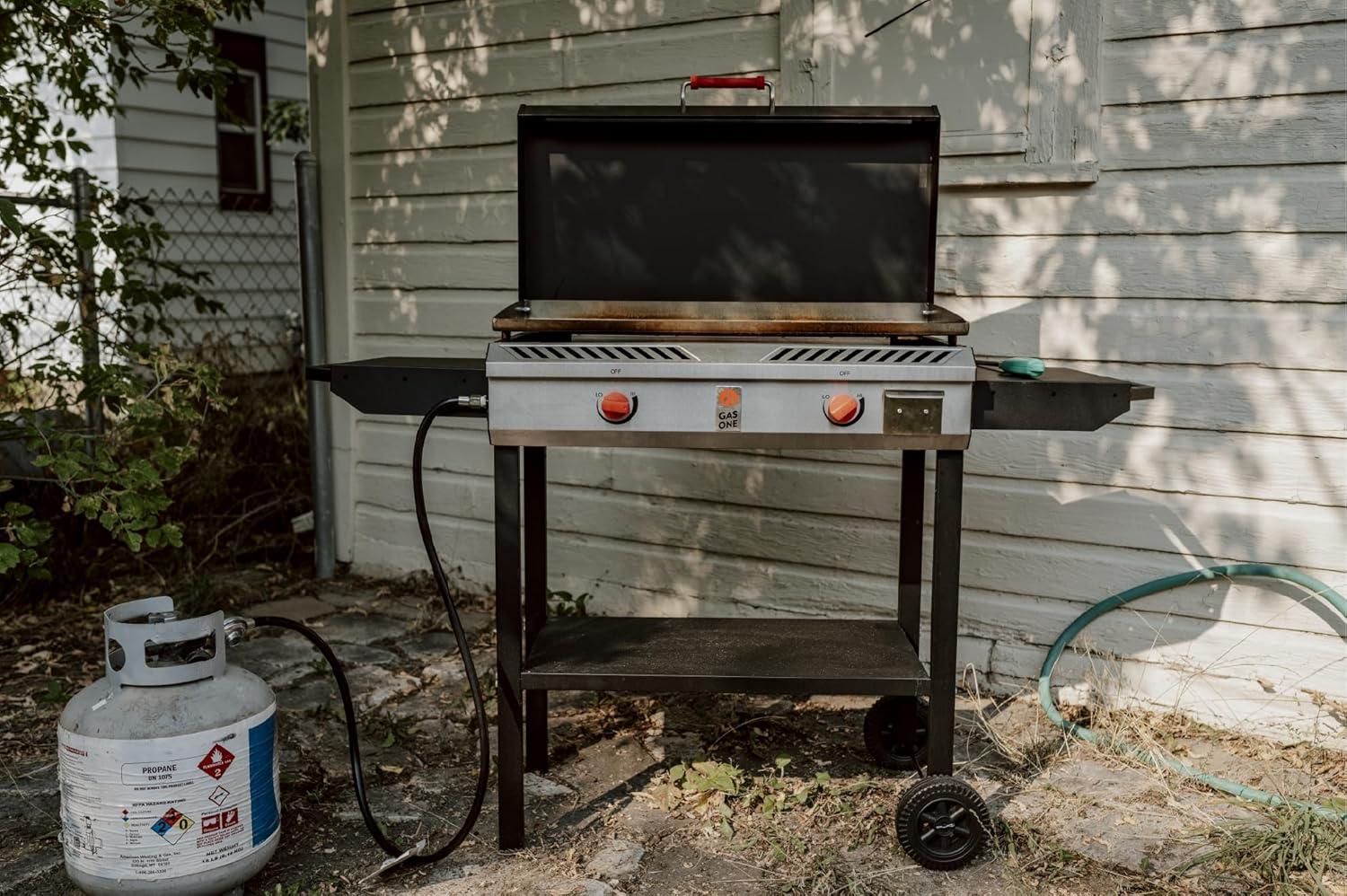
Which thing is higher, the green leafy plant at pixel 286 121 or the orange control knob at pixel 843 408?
the green leafy plant at pixel 286 121

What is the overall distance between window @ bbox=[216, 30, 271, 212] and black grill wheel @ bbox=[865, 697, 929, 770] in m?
6.90

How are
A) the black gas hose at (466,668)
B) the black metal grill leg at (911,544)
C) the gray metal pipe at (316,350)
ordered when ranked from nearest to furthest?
the black gas hose at (466,668) < the black metal grill leg at (911,544) < the gray metal pipe at (316,350)

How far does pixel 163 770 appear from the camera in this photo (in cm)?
231

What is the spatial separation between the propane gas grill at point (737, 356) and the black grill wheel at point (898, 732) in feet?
0.83

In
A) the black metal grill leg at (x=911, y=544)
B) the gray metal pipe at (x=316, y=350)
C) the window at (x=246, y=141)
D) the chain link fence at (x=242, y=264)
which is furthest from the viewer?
the window at (x=246, y=141)

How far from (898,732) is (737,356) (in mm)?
1327

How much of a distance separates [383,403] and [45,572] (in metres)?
1.68

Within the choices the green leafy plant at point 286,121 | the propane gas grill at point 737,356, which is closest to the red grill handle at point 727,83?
the propane gas grill at point 737,356

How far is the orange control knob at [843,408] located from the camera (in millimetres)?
2531

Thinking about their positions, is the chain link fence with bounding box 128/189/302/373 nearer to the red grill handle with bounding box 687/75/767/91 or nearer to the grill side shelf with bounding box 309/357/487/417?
the grill side shelf with bounding box 309/357/487/417

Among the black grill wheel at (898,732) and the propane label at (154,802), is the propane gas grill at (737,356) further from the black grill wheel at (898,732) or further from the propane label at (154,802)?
the propane label at (154,802)

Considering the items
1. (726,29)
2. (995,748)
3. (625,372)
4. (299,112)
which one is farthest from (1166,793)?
(299,112)

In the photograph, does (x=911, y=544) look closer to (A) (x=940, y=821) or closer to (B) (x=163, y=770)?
(A) (x=940, y=821)

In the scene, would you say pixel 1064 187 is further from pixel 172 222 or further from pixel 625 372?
pixel 172 222
